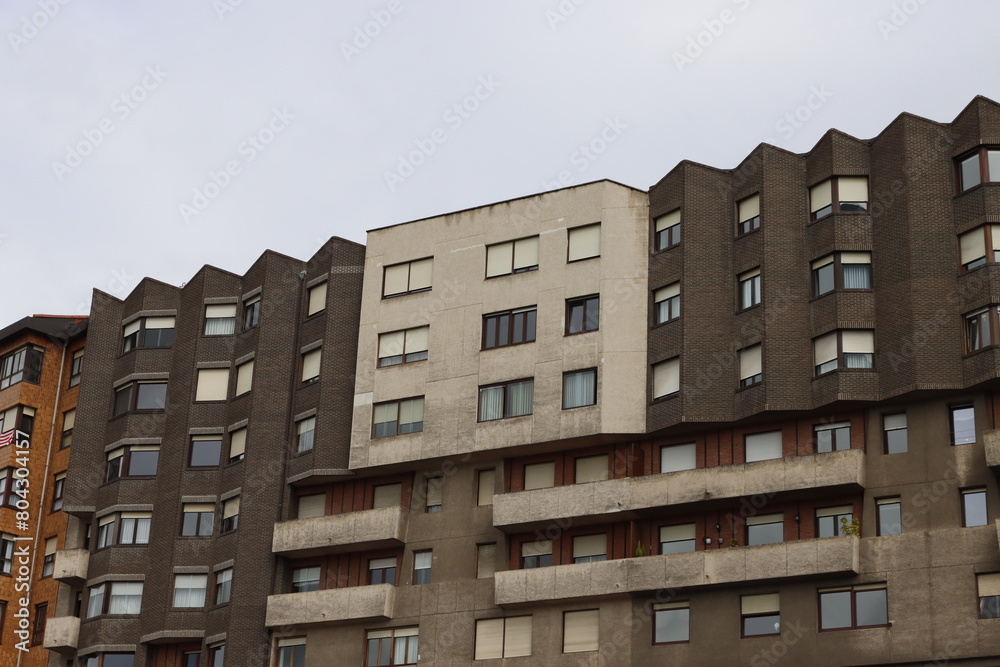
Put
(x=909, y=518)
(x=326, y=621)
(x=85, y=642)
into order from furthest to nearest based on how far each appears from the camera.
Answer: (x=85, y=642) < (x=326, y=621) < (x=909, y=518)

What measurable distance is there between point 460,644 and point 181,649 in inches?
568

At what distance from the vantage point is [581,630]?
64.6 metres

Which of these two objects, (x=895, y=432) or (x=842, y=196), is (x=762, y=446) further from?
(x=842, y=196)

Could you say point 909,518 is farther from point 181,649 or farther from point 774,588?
point 181,649

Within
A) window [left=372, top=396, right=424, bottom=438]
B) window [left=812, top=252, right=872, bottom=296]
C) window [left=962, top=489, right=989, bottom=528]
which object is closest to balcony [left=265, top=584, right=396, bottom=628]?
window [left=372, top=396, right=424, bottom=438]

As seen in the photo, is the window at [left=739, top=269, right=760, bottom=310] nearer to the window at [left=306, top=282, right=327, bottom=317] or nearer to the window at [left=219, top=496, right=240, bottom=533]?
the window at [left=306, top=282, right=327, bottom=317]

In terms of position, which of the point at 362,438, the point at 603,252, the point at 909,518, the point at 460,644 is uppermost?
the point at 603,252

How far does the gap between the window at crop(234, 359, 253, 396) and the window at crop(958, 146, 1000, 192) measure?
110ft

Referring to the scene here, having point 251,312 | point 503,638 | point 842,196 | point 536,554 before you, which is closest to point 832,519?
point 536,554

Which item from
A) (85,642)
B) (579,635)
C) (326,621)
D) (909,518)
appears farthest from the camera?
(85,642)

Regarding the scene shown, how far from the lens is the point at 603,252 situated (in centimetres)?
6975

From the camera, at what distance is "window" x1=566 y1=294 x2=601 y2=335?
68.9 m

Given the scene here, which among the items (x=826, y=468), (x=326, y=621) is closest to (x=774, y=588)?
(x=826, y=468)

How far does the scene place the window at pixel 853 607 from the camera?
2317 inches
